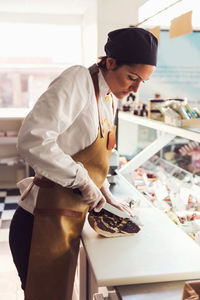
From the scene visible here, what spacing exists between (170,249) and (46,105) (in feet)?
2.53

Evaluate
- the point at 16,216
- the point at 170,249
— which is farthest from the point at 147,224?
the point at 16,216

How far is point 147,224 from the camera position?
1776mm

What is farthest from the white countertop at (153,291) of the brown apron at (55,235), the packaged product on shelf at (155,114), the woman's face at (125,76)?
the packaged product on shelf at (155,114)

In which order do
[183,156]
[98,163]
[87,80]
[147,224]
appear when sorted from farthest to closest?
1. [183,156]
2. [147,224]
3. [98,163]
4. [87,80]

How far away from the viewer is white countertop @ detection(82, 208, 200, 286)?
50.8 inches

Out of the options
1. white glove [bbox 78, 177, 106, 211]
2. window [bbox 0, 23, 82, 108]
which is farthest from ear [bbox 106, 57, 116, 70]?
window [bbox 0, 23, 82, 108]

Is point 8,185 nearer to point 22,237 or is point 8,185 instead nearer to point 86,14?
point 86,14

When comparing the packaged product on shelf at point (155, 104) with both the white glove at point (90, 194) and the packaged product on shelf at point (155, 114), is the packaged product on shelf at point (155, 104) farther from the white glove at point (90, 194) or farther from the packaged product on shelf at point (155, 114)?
the white glove at point (90, 194)

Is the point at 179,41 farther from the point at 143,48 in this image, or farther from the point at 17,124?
the point at 17,124

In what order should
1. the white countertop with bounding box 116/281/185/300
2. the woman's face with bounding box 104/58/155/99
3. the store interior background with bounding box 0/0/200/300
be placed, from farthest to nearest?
the store interior background with bounding box 0/0/200/300
the woman's face with bounding box 104/58/155/99
the white countertop with bounding box 116/281/185/300

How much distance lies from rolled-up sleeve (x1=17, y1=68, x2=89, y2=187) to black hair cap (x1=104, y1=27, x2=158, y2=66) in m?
0.19

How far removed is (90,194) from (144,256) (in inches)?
12.8

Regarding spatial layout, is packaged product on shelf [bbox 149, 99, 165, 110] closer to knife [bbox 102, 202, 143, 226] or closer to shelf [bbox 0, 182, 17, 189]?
knife [bbox 102, 202, 143, 226]

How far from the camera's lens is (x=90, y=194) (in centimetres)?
144
